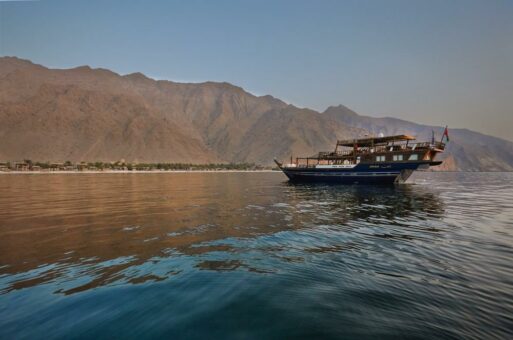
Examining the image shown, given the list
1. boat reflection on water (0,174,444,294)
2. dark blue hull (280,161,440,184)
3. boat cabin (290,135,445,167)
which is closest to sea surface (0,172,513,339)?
boat reflection on water (0,174,444,294)

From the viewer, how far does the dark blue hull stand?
51438 mm

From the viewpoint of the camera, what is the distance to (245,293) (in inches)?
291

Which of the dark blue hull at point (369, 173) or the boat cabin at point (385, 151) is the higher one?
the boat cabin at point (385, 151)

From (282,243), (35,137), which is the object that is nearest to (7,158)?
(35,137)

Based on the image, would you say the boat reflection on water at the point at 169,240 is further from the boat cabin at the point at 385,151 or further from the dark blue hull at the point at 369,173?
the dark blue hull at the point at 369,173

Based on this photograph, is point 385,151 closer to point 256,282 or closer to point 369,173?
point 369,173

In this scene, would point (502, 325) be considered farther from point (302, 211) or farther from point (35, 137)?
point (35, 137)

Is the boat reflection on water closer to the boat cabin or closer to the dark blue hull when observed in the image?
the boat cabin

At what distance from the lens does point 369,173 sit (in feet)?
176

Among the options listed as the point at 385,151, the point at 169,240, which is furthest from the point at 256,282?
the point at 385,151

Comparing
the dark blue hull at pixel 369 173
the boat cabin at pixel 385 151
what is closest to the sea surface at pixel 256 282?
Result: the boat cabin at pixel 385 151

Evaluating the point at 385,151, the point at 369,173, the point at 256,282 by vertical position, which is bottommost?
the point at 256,282

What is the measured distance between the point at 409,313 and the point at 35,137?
806 feet

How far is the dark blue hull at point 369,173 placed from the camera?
51438 mm
